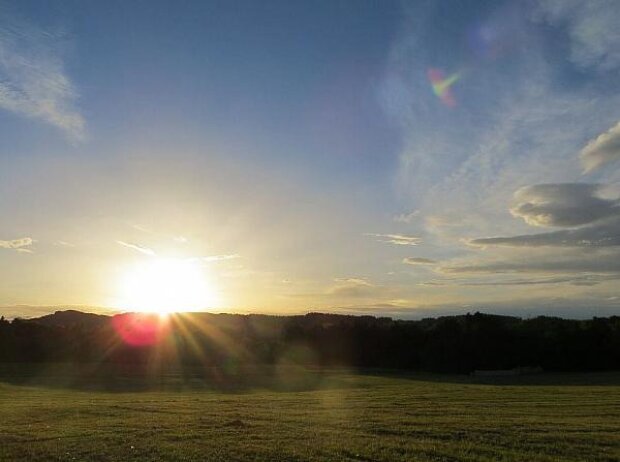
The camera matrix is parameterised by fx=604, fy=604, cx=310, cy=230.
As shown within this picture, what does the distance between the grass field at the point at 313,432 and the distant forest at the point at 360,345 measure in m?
65.6

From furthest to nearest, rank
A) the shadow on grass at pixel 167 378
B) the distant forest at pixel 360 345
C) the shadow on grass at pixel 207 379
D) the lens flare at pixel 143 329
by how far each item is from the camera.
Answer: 1. the lens flare at pixel 143 329
2. the distant forest at pixel 360 345
3. the shadow on grass at pixel 207 379
4. the shadow on grass at pixel 167 378

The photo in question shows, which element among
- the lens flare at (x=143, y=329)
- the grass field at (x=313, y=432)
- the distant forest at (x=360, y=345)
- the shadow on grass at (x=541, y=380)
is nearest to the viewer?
the grass field at (x=313, y=432)

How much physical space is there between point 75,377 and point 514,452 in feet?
232

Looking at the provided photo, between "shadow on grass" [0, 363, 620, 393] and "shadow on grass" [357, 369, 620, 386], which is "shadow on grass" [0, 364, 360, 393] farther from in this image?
"shadow on grass" [357, 369, 620, 386]

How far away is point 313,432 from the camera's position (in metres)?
24.3

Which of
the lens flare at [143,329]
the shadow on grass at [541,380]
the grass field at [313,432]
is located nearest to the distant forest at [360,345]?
the lens flare at [143,329]

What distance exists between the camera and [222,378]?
7588 cm

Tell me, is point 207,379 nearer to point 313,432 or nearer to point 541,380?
point 541,380

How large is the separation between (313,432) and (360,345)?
90575 millimetres

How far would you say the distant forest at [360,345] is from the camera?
9918 cm

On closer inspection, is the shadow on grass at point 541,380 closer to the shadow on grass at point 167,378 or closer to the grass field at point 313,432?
the shadow on grass at point 167,378

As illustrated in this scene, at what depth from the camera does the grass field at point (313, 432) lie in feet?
64.6

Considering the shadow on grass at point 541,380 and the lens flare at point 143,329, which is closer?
the shadow on grass at point 541,380

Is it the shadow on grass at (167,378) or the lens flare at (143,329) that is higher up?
the lens flare at (143,329)
